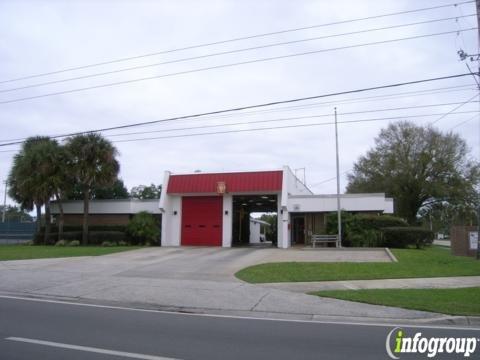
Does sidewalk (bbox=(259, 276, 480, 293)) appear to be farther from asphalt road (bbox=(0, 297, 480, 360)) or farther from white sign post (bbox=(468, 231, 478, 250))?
white sign post (bbox=(468, 231, 478, 250))

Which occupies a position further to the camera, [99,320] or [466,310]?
[466,310]

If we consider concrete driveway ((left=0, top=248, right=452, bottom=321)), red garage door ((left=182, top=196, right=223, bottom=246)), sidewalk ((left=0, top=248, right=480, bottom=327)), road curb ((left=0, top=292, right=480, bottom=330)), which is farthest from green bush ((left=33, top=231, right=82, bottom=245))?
road curb ((left=0, top=292, right=480, bottom=330))

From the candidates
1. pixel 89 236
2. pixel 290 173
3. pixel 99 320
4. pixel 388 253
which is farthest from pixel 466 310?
pixel 89 236

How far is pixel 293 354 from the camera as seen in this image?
270 inches

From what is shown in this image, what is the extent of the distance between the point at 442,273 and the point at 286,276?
18.2 ft

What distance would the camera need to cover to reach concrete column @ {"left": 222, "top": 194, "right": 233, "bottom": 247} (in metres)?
30.4

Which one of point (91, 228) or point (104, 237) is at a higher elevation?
point (91, 228)

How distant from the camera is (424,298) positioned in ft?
38.2

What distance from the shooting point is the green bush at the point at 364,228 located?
27219 millimetres

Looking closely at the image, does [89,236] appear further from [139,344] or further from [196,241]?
[139,344]

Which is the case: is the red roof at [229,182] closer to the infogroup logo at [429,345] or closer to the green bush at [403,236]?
the green bush at [403,236]

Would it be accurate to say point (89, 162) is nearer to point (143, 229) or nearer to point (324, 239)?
point (143, 229)

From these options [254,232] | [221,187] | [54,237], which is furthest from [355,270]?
[254,232]

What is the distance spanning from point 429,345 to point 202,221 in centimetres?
2433
